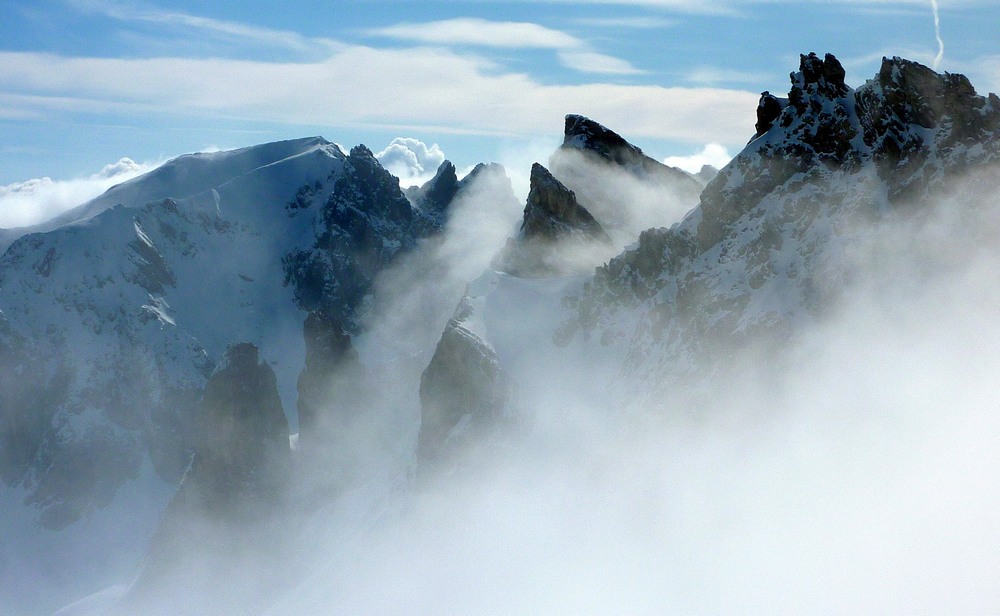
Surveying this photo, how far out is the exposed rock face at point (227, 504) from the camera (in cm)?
13812

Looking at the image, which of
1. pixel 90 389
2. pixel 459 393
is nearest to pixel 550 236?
pixel 459 393

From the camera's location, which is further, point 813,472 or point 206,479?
point 206,479

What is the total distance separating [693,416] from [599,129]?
61635 mm

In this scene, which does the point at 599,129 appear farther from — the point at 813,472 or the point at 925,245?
the point at 813,472

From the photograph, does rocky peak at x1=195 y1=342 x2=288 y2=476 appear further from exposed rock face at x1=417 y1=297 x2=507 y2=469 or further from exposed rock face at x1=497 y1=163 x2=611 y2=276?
exposed rock face at x1=497 y1=163 x2=611 y2=276

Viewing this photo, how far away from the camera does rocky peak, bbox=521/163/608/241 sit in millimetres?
128000

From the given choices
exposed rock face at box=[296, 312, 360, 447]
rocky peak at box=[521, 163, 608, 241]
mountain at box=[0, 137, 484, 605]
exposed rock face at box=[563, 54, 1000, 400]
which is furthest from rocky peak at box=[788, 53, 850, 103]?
mountain at box=[0, 137, 484, 605]

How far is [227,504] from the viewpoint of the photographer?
474ft

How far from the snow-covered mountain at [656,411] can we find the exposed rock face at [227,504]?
0.40 meters

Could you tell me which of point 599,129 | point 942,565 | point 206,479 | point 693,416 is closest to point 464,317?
point 693,416

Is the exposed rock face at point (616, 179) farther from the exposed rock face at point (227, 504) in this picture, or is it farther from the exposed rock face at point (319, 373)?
the exposed rock face at point (227, 504)

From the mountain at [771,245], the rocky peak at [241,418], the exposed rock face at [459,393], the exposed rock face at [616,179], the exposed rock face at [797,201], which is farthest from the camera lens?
the rocky peak at [241,418]

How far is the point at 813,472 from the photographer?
285 feet

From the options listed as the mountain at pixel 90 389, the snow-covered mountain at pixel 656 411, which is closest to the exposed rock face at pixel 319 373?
the snow-covered mountain at pixel 656 411
